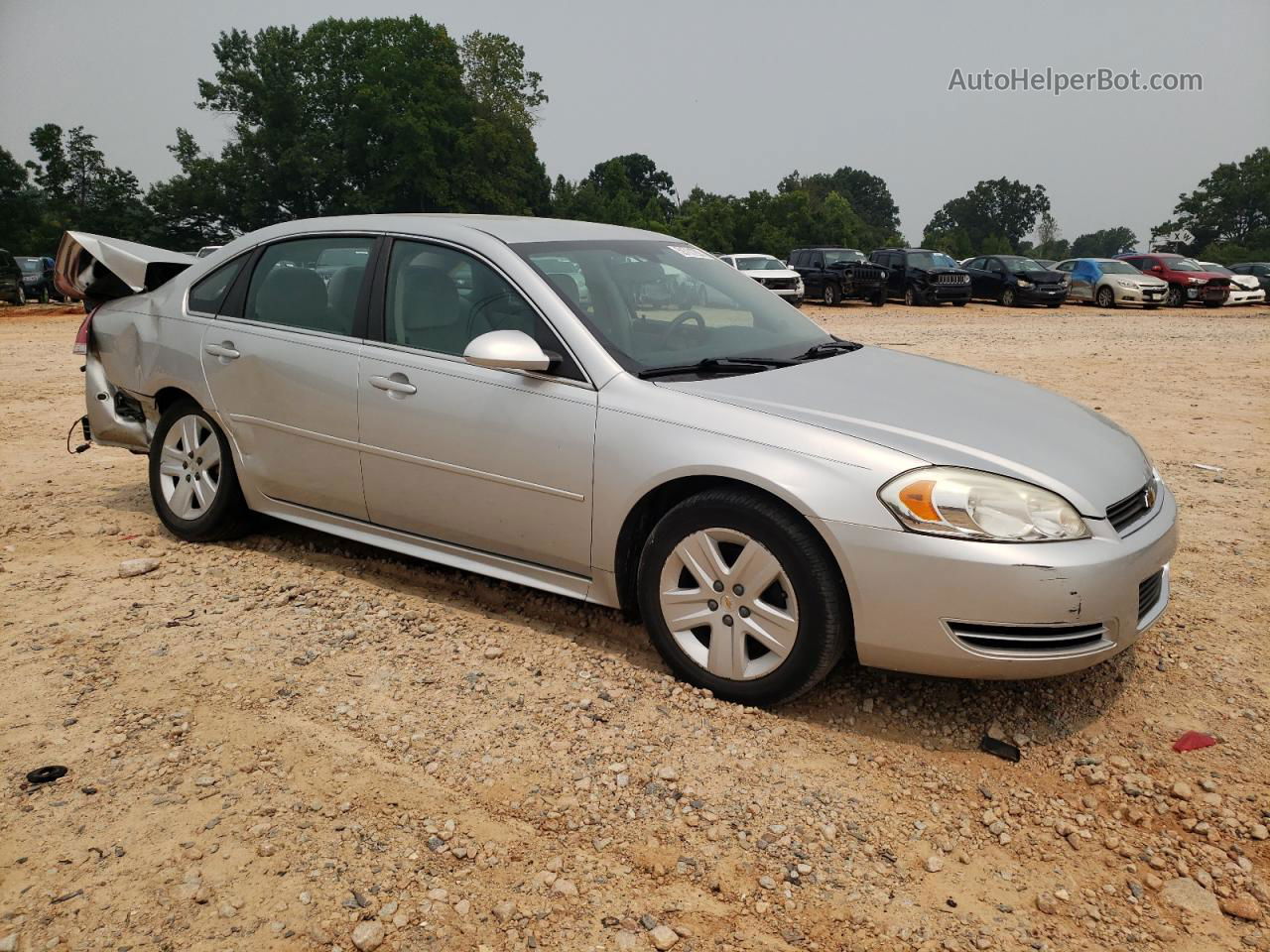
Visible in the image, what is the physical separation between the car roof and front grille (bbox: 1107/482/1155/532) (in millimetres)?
2140

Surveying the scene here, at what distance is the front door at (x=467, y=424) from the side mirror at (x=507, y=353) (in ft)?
0.37

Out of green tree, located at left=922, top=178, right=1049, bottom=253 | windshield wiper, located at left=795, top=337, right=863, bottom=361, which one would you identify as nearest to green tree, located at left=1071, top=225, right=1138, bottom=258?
green tree, located at left=922, top=178, right=1049, bottom=253

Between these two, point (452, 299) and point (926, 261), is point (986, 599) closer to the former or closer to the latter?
point (452, 299)

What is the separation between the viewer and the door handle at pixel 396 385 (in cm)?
421

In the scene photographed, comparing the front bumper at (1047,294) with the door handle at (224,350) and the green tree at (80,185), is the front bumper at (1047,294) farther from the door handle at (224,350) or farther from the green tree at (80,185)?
the green tree at (80,185)

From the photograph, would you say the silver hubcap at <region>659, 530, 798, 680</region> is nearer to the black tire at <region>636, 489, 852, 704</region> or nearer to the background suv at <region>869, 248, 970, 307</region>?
the black tire at <region>636, 489, 852, 704</region>

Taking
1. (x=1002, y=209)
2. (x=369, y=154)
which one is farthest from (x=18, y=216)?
(x=1002, y=209)

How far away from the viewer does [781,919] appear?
2.51 m

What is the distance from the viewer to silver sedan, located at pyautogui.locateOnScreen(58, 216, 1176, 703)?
321cm

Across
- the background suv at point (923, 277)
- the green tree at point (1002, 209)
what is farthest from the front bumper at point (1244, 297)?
the green tree at point (1002, 209)

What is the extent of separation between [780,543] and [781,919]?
Answer: 46.6 inches

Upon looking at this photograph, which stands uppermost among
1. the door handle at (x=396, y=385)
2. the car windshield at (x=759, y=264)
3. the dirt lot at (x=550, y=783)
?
the door handle at (x=396, y=385)

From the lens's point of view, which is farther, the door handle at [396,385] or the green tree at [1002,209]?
the green tree at [1002,209]

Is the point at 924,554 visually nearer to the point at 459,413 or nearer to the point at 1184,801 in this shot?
the point at 1184,801
